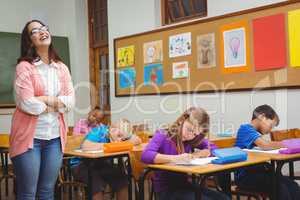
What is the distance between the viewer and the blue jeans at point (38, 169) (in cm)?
228

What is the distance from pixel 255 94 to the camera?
4777mm

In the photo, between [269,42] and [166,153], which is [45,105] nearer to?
[166,153]

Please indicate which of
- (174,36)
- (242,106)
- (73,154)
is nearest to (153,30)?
(174,36)

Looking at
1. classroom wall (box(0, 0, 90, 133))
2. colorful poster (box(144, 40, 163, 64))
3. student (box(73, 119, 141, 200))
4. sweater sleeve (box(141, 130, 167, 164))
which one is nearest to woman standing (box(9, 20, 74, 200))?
sweater sleeve (box(141, 130, 167, 164))

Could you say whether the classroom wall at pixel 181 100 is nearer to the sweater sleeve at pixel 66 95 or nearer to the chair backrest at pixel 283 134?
the chair backrest at pixel 283 134

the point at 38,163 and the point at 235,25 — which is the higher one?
the point at 235,25

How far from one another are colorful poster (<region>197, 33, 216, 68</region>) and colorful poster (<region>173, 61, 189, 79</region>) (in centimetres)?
22

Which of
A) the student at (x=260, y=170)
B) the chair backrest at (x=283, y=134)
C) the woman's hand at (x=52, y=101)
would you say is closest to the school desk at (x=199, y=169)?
the student at (x=260, y=170)

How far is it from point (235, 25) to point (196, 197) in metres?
3.01

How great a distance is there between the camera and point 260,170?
3.04 m

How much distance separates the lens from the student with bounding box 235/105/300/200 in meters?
2.97

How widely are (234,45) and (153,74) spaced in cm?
148

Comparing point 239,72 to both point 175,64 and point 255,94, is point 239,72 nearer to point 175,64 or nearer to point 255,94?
point 255,94

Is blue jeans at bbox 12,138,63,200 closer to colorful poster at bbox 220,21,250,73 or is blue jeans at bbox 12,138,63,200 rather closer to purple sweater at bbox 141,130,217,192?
purple sweater at bbox 141,130,217,192
